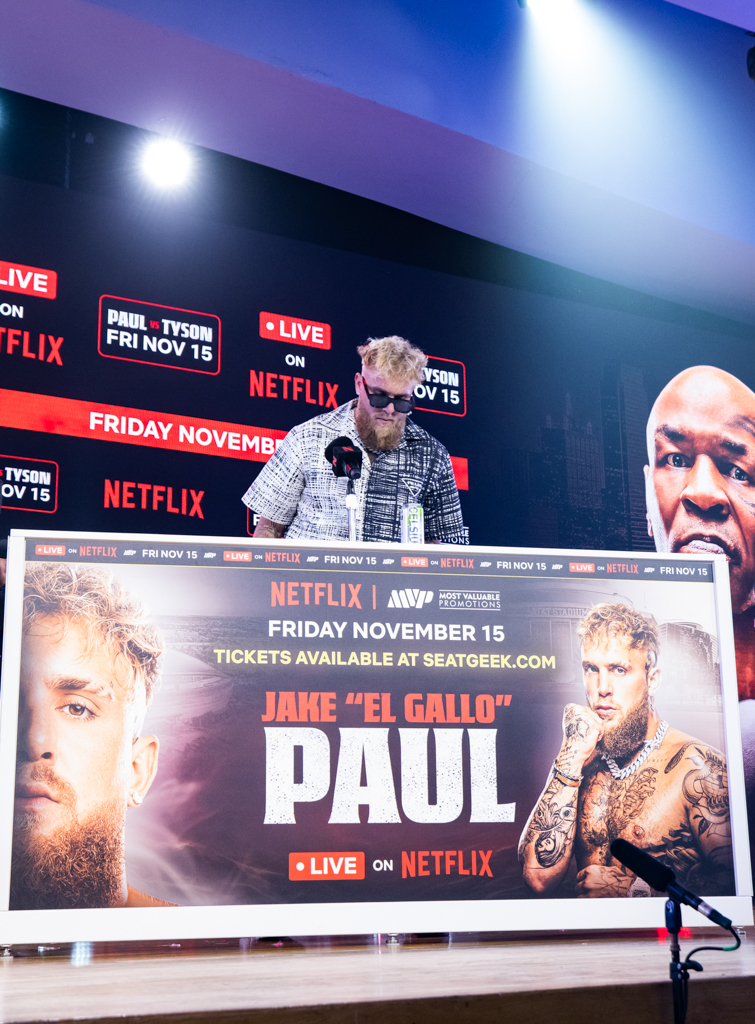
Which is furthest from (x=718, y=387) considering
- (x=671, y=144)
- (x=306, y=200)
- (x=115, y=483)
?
(x=115, y=483)

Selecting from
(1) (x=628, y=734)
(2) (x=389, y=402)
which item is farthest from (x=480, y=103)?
(1) (x=628, y=734)

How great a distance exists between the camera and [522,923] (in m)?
1.84

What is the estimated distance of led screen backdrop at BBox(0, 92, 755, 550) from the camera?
3338mm

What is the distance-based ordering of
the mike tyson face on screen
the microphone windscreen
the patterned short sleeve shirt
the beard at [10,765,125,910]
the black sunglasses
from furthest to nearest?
1. the mike tyson face on screen
2. the patterned short sleeve shirt
3. the black sunglasses
4. the beard at [10,765,125,910]
5. the microphone windscreen

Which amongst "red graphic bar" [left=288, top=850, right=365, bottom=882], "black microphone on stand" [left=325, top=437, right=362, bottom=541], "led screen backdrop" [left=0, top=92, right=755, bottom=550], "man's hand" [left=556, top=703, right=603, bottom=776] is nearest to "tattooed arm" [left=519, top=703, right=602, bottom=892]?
"man's hand" [left=556, top=703, right=603, bottom=776]

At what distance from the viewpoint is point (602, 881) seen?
1.90 m

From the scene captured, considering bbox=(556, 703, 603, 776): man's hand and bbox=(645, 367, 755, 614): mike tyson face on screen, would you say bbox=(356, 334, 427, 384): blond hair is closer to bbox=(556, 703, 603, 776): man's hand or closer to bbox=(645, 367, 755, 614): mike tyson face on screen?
bbox=(556, 703, 603, 776): man's hand

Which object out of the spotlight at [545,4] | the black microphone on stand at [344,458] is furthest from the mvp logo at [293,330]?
the spotlight at [545,4]

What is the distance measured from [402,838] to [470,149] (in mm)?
2863

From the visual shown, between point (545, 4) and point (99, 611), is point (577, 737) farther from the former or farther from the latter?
point (545, 4)

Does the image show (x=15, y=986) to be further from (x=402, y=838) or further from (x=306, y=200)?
(x=306, y=200)

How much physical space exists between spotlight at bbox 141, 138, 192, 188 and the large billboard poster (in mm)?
2275

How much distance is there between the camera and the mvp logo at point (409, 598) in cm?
197

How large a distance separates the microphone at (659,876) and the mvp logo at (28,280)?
277 centimetres
